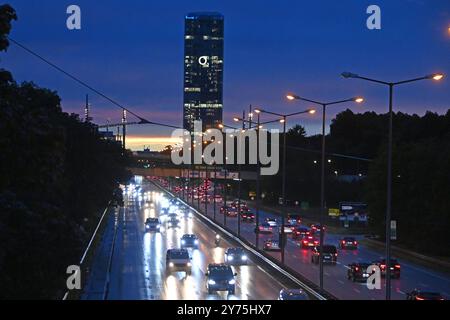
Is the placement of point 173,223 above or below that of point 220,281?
above

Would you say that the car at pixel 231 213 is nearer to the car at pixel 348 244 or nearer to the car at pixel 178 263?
the car at pixel 348 244

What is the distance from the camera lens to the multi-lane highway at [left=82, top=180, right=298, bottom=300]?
100ft

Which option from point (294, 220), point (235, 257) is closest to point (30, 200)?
point (235, 257)

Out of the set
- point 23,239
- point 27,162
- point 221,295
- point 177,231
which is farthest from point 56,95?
point 27,162

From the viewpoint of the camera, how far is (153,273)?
38.9 meters

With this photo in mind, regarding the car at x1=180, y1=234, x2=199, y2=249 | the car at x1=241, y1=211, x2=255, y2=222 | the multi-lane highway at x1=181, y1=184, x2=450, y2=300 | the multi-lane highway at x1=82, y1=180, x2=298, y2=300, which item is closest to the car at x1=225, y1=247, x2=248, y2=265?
the multi-lane highway at x1=82, y1=180, x2=298, y2=300

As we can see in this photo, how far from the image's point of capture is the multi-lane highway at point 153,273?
3053 centimetres

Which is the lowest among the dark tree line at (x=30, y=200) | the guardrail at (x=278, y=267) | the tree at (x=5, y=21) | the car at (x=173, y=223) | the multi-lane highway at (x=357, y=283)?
the multi-lane highway at (x=357, y=283)

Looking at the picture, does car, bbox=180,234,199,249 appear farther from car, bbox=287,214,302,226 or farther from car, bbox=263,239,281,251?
car, bbox=287,214,302,226

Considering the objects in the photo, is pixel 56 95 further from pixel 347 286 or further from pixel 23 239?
pixel 23 239

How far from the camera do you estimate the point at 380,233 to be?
66.4 metres

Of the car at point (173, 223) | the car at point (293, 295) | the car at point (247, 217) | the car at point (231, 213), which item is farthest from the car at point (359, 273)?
the car at point (231, 213)

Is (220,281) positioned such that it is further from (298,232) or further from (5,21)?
(298,232)
